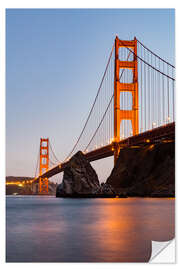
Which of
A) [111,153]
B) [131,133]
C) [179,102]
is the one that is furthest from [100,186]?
[179,102]

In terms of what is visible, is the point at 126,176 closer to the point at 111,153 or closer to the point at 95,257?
the point at 111,153

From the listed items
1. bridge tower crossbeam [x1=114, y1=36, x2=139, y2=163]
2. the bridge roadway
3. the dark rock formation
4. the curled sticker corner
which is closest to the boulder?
the bridge roadway

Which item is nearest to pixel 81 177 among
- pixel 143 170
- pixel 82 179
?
pixel 82 179

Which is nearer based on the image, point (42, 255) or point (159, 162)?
point (42, 255)

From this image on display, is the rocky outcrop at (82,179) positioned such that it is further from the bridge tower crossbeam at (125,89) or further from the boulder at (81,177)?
the bridge tower crossbeam at (125,89)

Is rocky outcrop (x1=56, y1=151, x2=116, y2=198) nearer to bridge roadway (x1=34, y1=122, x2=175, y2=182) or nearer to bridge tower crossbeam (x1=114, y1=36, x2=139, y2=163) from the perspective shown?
bridge roadway (x1=34, y1=122, x2=175, y2=182)

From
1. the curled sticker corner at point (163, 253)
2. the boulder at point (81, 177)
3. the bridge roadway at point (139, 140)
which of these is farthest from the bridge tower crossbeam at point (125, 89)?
the curled sticker corner at point (163, 253)
